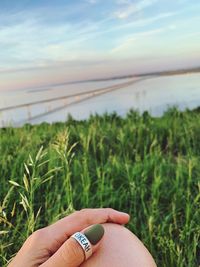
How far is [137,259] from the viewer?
1.38 m

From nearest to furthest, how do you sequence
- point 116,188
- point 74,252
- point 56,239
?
point 74,252 → point 56,239 → point 116,188

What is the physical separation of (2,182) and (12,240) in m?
0.70

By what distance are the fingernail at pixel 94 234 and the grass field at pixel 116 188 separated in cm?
54

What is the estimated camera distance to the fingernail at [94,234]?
136 centimetres

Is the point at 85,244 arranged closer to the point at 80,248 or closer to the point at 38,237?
the point at 80,248

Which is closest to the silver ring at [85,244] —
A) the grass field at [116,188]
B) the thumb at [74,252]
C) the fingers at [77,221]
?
the thumb at [74,252]

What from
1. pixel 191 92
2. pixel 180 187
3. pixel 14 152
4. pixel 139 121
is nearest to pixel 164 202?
pixel 180 187

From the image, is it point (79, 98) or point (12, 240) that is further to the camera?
point (79, 98)

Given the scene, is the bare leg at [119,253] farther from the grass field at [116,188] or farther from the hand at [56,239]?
the grass field at [116,188]

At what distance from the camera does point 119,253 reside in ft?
4.55

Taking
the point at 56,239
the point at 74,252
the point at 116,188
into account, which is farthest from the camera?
the point at 116,188

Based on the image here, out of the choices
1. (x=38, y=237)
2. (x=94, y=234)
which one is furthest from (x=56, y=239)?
(x=94, y=234)

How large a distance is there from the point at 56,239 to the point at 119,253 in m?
0.20

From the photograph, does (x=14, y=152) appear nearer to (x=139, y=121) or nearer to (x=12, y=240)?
(x=12, y=240)
